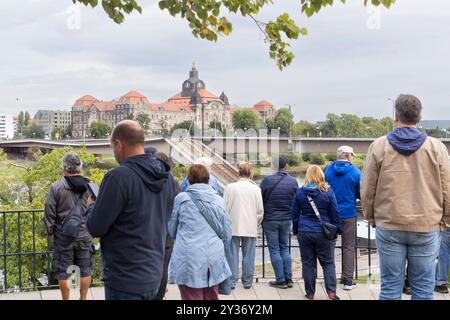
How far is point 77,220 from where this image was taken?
6238 mm

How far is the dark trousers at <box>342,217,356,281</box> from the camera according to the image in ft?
24.9

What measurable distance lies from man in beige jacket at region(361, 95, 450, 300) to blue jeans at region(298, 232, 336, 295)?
2.24 m

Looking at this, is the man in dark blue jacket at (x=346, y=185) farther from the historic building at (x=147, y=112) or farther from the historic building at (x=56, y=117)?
the historic building at (x=56, y=117)

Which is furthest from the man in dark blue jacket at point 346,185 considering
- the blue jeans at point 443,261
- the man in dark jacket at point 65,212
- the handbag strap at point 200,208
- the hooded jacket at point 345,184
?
the man in dark jacket at point 65,212

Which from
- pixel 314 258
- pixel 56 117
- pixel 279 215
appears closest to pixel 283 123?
pixel 56 117

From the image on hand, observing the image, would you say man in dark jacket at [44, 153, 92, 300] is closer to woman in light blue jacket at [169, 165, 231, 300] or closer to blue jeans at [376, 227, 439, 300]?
woman in light blue jacket at [169, 165, 231, 300]

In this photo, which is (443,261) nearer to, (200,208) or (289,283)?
(289,283)

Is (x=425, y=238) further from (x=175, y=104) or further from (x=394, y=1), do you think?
(x=175, y=104)

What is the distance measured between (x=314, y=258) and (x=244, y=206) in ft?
3.70

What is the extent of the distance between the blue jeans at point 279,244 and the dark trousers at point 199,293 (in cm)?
232

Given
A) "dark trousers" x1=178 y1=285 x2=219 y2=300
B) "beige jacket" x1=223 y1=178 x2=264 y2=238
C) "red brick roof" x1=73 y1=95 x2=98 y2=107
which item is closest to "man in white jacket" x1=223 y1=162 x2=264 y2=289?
"beige jacket" x1=223 y1=178 x2=264 y2=238

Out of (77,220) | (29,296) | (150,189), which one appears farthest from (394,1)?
(29,296)

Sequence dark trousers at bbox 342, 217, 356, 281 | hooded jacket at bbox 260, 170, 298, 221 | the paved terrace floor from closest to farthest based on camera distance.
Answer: the paved terrace floor, dark trousers at bbox 342, 217, 356, 281, hooded jacket at bbox 260, 170, 298, 221
